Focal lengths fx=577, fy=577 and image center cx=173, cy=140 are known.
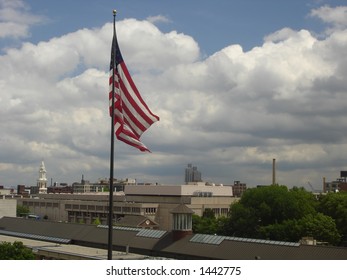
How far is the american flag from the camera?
28.5m

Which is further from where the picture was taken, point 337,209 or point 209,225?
point 209,225

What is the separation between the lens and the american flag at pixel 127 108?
28.5m

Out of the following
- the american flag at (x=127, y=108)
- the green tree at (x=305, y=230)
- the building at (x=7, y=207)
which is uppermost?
the american flag at (x=127, y=108)

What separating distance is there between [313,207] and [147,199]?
3005 inches

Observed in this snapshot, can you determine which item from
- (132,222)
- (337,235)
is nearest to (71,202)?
(132,222)

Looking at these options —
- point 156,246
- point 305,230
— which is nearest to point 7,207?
point 156,246

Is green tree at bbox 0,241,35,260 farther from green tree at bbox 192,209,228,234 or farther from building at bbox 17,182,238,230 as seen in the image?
building at bbox 17,182,238,230

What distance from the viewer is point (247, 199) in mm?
106500

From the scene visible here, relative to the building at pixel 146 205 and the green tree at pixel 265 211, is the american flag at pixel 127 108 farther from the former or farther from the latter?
the building at pixel 146 205

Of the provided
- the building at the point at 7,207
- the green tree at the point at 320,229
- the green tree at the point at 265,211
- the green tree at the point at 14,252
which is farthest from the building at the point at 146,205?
the green tree at the point at 14,252

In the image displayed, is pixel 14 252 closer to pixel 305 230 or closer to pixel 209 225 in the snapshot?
pixel 305 230

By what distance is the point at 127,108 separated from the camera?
28.8 meters

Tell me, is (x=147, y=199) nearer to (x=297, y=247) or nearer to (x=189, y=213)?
(x=189, y=213)

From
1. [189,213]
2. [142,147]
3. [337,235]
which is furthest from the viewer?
[337,235]
